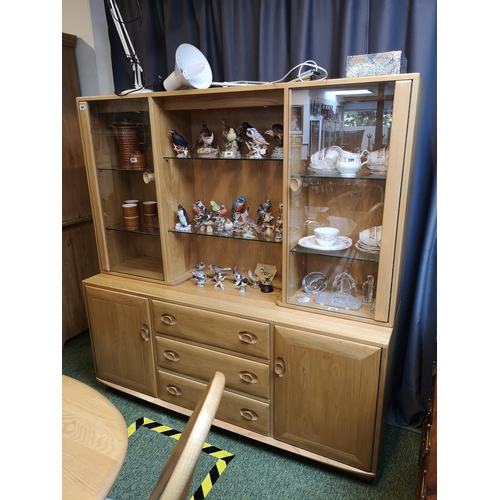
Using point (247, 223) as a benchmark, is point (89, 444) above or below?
below

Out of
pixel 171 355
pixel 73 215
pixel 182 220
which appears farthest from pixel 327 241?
pixel 73 215

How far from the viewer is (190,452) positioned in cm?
67

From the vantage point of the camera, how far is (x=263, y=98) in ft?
5.12

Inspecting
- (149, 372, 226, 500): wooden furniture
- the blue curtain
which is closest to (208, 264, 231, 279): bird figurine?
the blue curtain

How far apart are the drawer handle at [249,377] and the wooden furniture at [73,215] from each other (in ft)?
4.92

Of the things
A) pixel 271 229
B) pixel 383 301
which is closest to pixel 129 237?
pixel 271 229

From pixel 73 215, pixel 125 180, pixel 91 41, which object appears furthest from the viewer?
pixel 73 215

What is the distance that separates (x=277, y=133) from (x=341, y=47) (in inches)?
17.7

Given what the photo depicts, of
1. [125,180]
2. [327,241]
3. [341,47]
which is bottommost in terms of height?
[327,241]

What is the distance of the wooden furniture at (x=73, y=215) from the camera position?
2.35 meters

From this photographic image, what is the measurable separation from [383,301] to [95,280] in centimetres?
151

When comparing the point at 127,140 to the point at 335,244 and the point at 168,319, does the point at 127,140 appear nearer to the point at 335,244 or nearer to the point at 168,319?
the point at 168,319

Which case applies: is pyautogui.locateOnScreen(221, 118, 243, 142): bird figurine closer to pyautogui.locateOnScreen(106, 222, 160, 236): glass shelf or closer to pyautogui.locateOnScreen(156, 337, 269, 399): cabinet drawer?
pyautogui.locateOnScreen(106, 222, 160, 236): glass shelf

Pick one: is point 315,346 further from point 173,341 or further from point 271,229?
point 173,341
